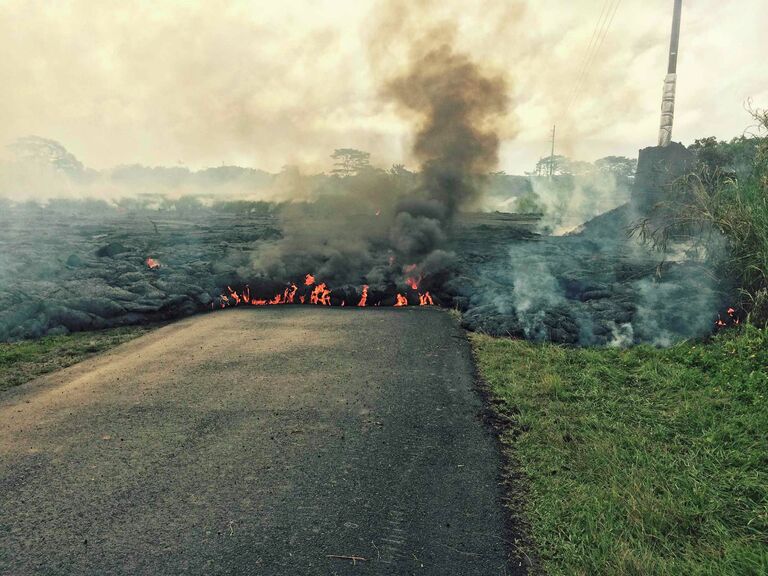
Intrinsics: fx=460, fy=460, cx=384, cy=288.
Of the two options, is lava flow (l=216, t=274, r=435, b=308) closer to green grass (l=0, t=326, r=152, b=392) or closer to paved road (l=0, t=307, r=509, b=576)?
green grass (l=0, t=326, r=152, b=392)

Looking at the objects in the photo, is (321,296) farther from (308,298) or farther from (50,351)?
(50,351)

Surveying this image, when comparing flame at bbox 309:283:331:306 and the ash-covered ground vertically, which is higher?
the ash-covered ground

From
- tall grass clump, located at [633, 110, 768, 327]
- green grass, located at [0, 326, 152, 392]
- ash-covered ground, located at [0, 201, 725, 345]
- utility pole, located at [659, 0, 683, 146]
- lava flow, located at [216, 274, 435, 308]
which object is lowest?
green grass, located at [0, 326, 152, 392]

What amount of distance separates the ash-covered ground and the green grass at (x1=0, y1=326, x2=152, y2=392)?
27.8 inches

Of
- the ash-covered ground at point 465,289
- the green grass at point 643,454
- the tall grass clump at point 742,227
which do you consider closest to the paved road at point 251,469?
the green grass at point 643,454

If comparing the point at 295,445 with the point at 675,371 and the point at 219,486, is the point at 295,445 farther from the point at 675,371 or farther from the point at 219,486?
the point at 675,371

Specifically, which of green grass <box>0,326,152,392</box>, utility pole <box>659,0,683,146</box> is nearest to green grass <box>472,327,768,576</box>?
green grass <box>0,326,152,392</box>

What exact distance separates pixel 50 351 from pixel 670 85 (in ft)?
Result: 103

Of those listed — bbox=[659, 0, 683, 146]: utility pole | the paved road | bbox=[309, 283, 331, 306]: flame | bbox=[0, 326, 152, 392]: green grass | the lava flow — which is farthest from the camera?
bbox=[659, 0, 683, 146]: utility pole

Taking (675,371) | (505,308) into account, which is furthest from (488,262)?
(675,371)

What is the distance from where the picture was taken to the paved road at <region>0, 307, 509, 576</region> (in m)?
4.02

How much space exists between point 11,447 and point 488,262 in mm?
18122

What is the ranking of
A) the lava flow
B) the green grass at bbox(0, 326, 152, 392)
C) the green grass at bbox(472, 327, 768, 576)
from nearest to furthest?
the green grass at bbox(472, 327, 768, 576), the green grass at bbox(0, 326, 152, 392), the lava flow

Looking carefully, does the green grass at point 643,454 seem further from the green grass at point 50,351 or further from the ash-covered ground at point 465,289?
the green grass at point 50,351
